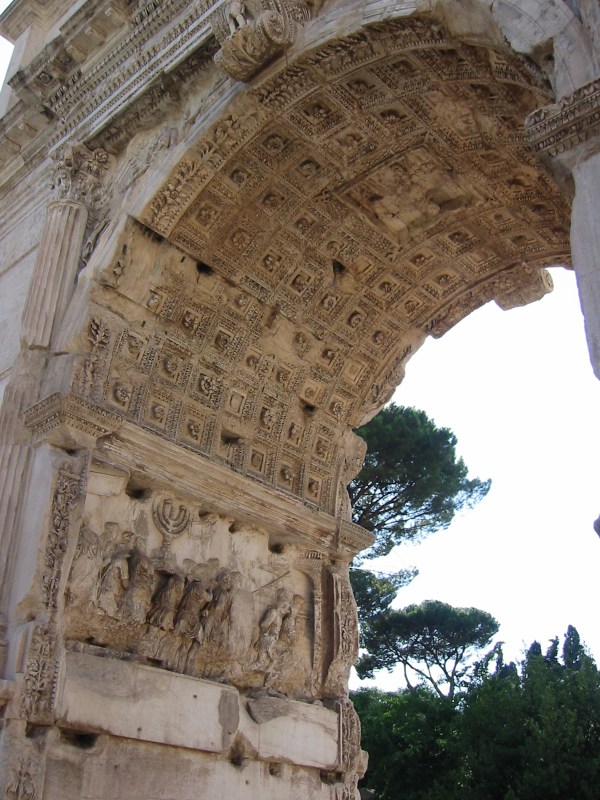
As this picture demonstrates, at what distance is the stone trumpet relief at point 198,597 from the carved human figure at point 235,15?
3.54 metres

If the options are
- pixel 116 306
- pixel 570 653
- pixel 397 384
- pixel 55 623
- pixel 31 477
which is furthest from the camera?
pixel 570 653

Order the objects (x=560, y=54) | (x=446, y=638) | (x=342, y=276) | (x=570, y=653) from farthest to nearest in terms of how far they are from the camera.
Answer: (x=446, y=638) < (x=570, y=653) < (x=342, y=276) < (x=560, y=54)

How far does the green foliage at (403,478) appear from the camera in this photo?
53.3 feet

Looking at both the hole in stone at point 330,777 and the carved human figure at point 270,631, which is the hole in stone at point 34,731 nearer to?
the carved human figure at point 270,631

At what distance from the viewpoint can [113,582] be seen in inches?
251

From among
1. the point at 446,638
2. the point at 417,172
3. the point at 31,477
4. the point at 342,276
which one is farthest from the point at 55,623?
the point at 446,638

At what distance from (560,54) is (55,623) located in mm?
4591

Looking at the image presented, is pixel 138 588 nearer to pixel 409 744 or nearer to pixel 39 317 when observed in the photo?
pixel 39 317

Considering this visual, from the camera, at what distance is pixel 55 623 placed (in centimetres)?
577

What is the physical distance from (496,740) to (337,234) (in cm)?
974

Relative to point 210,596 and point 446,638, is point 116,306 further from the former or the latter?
point 446,638

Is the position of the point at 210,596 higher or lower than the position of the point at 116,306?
lower

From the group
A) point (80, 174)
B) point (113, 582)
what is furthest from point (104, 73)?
point (113, 582)

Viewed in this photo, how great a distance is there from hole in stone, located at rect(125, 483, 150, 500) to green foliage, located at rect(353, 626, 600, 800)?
833cm
